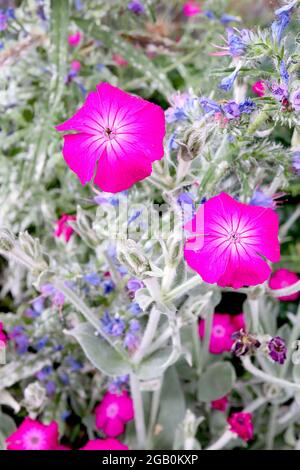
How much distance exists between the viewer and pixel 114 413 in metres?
0.86

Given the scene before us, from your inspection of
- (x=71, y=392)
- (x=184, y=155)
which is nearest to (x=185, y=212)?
(x=184, y=155)

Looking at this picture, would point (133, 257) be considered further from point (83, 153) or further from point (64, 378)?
point (64, 378)

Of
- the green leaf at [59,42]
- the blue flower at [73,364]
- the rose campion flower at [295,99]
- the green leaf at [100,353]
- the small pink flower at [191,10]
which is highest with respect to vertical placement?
the small pink flower at [191,10]

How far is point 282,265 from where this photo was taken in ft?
3.61

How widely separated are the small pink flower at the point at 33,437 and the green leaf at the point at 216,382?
232 mm

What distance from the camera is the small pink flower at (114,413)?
0.86 metres

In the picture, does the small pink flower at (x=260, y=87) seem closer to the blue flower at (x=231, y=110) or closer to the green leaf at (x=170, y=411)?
the blue flower at (x=231, y=110)

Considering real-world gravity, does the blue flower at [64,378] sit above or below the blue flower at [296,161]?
below

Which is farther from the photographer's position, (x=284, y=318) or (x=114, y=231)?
(x=284, y=318)

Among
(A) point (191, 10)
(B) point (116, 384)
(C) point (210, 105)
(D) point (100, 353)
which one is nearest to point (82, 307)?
(D) point (100, 353)

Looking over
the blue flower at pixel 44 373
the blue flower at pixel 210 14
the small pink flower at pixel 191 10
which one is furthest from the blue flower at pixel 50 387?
the small pink flower at pixel 191 10

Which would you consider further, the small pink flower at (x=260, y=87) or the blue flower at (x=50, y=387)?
the blue flower at (x=50, y=387)

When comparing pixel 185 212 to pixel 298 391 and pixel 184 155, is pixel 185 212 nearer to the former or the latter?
pixel 184 155

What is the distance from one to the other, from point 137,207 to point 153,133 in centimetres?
19
